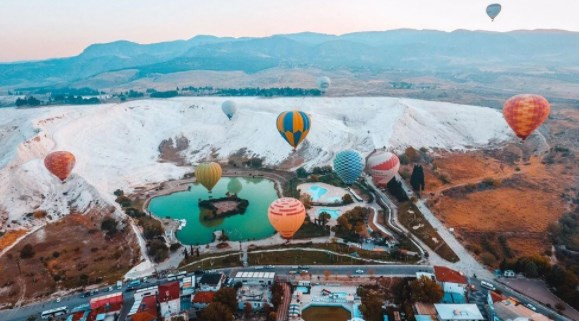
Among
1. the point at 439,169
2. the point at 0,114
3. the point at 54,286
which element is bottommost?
the point at 54,286

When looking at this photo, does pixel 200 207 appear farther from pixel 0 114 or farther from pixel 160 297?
pixel 0 114

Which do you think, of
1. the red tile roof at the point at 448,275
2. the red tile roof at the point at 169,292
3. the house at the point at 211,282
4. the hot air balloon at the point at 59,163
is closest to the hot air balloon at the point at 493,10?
the red tile roof at the point at 448,275

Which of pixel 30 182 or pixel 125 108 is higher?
pixel 125 108

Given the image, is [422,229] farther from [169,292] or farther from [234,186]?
[234,186]

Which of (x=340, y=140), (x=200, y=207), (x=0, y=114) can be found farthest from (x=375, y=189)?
(x=0, y=114)

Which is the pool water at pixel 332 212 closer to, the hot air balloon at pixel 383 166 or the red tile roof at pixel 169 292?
the hot air balloon at pixel 383 166

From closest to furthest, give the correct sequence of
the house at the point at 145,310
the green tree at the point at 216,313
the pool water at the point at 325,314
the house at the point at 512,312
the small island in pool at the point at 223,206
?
the green tree at the point at 216,313, the house at the point at 512,312, the house at the point at 145,310, the pool water at the point at 325,314, the small island in pool at the point at 223,206

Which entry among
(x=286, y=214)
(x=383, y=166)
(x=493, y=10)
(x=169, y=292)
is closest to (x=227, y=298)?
(x=169, y=292)
